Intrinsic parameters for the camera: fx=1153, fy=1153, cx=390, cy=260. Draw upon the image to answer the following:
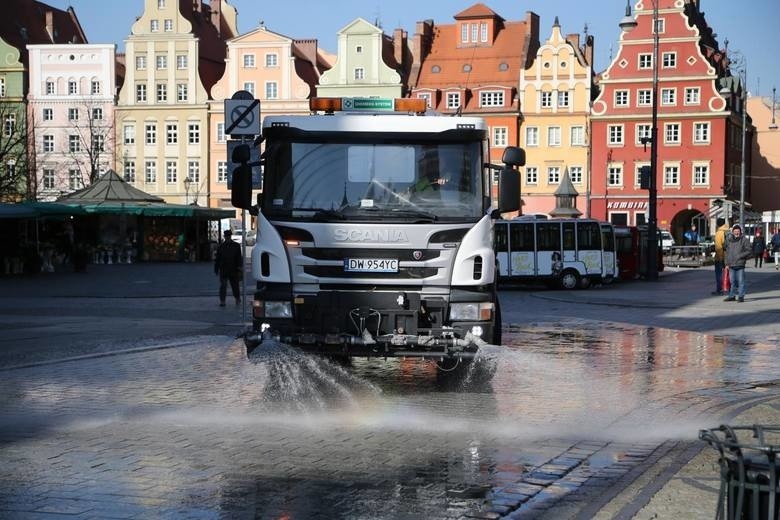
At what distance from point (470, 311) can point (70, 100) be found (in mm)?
78477

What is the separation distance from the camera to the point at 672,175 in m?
79.2

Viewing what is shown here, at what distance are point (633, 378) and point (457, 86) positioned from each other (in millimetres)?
73639

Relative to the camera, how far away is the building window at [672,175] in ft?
259

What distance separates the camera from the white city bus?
3709 centimetres

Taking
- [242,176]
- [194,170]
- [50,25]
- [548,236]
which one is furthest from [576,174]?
[242,176]

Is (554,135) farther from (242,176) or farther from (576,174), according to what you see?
(242,176)

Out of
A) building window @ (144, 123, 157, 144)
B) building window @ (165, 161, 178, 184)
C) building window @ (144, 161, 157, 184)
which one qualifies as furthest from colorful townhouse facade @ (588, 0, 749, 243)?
building window @ (144, 161, 157, 184)

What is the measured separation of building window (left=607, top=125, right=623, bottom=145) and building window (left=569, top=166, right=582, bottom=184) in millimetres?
3239

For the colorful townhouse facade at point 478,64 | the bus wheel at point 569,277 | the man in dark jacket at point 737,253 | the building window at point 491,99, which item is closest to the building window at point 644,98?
the colorful townhouse facade at point 478,64

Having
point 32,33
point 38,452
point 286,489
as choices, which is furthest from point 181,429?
point 32,33

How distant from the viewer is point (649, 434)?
9.40m

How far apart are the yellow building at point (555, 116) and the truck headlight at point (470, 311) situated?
231ft

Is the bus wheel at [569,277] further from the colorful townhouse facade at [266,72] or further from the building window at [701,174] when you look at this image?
the colorful townhouse facade at [266,72]

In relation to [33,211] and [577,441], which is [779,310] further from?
[33,211]
